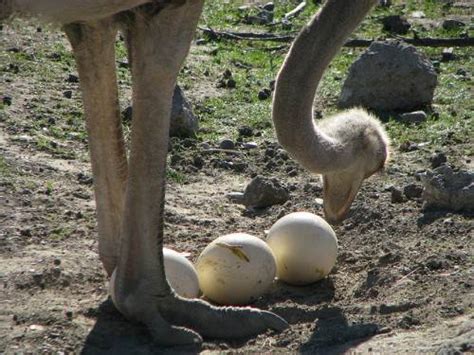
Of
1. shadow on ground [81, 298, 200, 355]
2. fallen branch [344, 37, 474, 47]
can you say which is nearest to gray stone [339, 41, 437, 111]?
fallen branch [344, 37, 474, 47]

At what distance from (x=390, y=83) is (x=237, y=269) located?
3.71 m

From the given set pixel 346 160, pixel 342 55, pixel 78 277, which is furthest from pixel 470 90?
pixel 78 277

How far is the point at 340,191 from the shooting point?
21.4 feet

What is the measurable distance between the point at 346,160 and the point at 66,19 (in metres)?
1.68

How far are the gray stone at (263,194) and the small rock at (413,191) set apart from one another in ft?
2.22

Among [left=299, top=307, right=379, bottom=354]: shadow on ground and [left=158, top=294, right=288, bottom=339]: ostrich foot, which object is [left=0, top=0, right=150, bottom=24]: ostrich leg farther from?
[left=299, top=307, right=379, bottom=354]: shadow on ground

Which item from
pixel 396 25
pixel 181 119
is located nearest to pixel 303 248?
pixel 181 119

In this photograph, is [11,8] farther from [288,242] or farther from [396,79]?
[396,79]

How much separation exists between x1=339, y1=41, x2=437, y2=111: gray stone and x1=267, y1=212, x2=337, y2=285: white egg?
317 cm

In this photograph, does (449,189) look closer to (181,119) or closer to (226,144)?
(226,144)

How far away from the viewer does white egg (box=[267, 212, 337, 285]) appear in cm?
624

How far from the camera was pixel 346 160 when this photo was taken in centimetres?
622

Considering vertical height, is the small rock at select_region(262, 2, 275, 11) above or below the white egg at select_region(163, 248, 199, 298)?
above

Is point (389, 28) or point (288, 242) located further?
point (389, 28)
